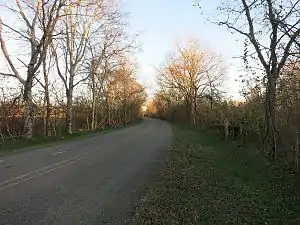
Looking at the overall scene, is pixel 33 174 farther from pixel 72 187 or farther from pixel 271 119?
pixel 271 119

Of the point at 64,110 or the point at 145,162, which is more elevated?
the point at 64,110

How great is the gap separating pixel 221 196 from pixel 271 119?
8.85m

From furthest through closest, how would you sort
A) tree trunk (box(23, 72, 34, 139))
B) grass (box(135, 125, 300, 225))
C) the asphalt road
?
tree trunk (box(23, 72, 34, 139)) → grass (box(135, 125, 300, 225)) → the asphalt road

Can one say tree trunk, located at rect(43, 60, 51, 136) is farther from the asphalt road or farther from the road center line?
the road center line

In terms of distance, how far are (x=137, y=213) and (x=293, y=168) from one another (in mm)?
7616

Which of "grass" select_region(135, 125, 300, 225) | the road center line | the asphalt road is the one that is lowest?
"grass" select_region(135, 125, 300, 225)

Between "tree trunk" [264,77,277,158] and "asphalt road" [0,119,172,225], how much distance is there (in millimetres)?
4792

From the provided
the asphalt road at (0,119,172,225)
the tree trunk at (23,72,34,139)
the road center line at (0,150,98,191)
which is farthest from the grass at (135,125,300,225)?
the tree trunk at (23,72,34,139)

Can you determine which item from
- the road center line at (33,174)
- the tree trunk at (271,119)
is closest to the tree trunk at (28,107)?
the road center line at (33,174)

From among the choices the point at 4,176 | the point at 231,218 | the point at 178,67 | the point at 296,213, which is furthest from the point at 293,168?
the point at 178,67

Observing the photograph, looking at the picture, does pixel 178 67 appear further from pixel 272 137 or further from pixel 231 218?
pixel 231 218

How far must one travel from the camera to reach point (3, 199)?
7969mm

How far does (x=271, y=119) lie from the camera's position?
17.3 metres

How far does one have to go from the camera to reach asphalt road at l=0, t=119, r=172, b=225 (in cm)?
696
